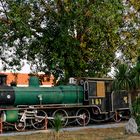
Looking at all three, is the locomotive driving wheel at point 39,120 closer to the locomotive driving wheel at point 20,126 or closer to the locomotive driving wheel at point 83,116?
the locomotive driving wheel at point 20,126

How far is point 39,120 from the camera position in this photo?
24.7 meters

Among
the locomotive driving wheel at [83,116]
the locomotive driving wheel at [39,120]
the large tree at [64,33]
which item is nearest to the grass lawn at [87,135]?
the locomotive driving wheel at [39,120]

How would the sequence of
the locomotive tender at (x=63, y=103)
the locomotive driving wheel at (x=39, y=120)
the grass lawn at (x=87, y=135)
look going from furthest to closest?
the locomotive driving wheel at (x=39, y=120) → the locomotive tender at (x=63, y=103) → the grass lawn at (x=87, y=135)

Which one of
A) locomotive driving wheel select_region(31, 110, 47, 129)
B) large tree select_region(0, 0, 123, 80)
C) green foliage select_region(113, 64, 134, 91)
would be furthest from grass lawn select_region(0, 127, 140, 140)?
large tree select_region(0, 0, 123, 80)

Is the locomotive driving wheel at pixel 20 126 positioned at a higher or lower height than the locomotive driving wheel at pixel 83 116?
lower

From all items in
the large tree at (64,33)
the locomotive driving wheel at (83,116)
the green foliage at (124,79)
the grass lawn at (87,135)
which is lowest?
the grass lawn at (87,135)

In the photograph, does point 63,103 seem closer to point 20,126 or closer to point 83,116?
point 83,116

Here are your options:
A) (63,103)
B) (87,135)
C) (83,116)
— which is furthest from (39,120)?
(87,135)

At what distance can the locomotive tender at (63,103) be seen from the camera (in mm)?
23942

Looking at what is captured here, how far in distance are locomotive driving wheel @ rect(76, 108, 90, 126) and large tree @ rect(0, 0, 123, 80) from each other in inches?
175

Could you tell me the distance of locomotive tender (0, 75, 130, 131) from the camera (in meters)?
23.9

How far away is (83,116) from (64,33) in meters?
6.42

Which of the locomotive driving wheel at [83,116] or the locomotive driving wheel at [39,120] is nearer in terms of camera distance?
the locomotive driving wheel at [39,120]

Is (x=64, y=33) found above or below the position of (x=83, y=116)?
above
